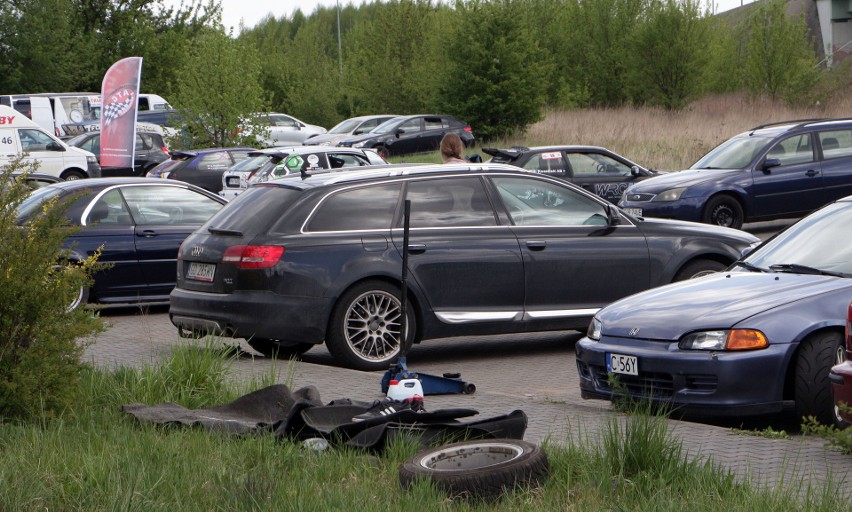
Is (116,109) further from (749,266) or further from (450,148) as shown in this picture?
(749,266)

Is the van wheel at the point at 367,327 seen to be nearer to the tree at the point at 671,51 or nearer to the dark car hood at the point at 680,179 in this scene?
the dark car hood at the point at 680,179

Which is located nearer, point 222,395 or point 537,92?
point 222,395

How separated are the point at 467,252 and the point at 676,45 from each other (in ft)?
129

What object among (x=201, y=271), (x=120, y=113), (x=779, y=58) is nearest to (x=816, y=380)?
(x=201, y=271)

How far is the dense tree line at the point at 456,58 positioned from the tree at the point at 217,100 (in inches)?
2.2

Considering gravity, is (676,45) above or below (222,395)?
above

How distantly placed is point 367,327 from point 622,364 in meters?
2.95

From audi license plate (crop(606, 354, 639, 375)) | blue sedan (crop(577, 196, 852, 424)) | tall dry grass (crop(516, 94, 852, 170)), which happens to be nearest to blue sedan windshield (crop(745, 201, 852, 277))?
blue sedan (crop(577, 196, 852, 424))

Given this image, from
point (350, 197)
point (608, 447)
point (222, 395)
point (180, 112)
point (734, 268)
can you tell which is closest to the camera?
point (608, 447)

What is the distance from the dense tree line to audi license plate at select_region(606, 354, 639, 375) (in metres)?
28.9

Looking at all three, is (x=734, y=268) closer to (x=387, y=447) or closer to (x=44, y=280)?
(x=387, y=447)

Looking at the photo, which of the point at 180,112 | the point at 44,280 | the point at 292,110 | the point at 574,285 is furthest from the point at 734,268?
the point at 292,110

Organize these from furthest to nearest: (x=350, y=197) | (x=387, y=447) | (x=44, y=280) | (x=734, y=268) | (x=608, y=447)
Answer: (x=350, y=197)
(x=734, y=268)
(x=44, y=280)
(x=387, y=447)
(x=608, y=447)

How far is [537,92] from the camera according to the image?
139 ft
